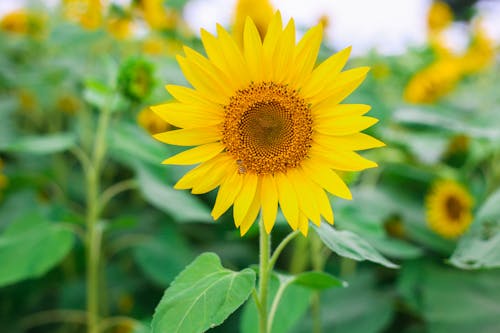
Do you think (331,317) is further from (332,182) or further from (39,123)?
(39,123)

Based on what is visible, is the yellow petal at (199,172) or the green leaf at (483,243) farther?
the green leaf at (483,243)

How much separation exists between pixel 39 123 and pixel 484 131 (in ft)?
5.71

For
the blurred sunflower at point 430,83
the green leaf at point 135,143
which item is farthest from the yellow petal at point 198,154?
the blurred sunflower at point 430,83

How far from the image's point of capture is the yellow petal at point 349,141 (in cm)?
75

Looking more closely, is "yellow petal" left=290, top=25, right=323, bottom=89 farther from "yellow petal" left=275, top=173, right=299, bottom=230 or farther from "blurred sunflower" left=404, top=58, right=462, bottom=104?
"blurred sunflower" left=404, top=58, right=462, bottom=104

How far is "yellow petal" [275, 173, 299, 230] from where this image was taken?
767 millimetres

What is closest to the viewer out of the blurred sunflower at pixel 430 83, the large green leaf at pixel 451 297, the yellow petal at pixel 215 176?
the yellow petal at pixel 215 176

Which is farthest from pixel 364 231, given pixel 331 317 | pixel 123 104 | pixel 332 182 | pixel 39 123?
pixel 39 123

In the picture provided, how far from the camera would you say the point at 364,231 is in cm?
112

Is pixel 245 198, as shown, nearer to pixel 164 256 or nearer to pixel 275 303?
pixel 275 303

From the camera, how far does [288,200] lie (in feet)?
2.59

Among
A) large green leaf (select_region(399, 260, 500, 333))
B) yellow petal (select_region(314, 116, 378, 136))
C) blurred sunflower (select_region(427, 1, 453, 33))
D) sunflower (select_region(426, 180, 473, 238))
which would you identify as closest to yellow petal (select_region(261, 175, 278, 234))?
yellow petal (select_region(314, 116, 378, 136))

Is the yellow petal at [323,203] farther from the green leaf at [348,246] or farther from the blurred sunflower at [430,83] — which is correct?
the blurred sunflower at [430,83]

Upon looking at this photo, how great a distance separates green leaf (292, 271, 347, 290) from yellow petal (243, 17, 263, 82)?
308 mm
